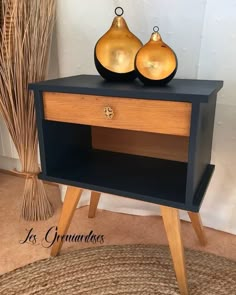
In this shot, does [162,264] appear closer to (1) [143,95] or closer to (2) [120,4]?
(1) [143,95]

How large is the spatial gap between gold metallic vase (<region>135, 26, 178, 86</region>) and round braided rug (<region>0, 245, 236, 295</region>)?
0.58m

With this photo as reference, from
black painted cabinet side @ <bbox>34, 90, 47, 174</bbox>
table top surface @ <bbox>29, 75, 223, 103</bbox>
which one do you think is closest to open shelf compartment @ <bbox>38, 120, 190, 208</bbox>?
black painted cabinet side @ <bbox>34, 90, 47, 174</bbox>

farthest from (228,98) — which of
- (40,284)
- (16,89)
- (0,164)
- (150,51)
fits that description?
(0,164)

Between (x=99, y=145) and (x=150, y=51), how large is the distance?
0.46 meters

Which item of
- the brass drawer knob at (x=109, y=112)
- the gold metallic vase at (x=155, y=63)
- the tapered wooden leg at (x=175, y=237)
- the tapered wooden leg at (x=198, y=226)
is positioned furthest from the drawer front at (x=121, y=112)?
the tapered wooden leg at (x=198, y=226)

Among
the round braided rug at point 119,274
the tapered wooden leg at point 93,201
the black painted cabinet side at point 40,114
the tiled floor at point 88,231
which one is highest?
the black painted cabinet side at point 40,114

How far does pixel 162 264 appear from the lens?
39.3 inches

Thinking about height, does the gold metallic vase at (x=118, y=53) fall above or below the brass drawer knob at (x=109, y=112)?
above

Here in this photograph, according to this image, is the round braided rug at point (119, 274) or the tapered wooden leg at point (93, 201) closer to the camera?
the round braided rug at point (119, 274)

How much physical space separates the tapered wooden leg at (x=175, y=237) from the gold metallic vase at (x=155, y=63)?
1.12ft

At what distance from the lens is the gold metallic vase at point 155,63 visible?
2.56 ft

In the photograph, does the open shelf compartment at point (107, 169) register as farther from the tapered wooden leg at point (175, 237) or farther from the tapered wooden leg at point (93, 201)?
the tapered wooden leg at point (93, 201)

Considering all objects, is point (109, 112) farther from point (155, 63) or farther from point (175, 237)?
point (175, 237)

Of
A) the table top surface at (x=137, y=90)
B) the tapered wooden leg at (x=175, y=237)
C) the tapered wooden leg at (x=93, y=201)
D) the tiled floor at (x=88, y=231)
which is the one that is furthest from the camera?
the tapered wooden leg at (x=93, y=201)
